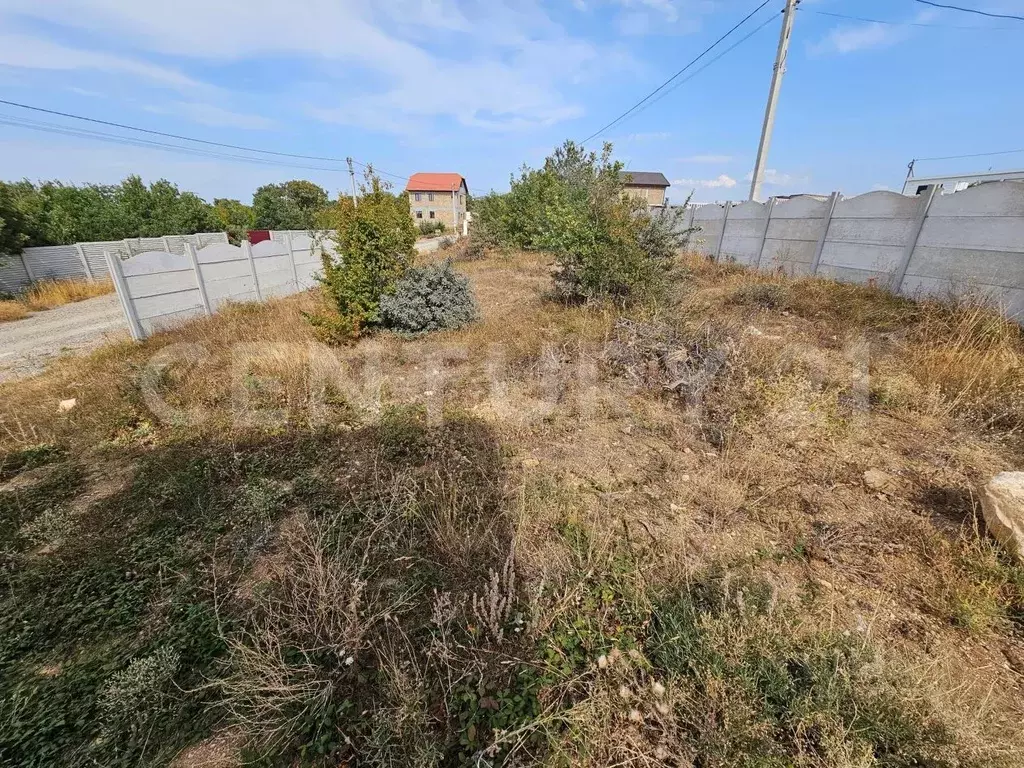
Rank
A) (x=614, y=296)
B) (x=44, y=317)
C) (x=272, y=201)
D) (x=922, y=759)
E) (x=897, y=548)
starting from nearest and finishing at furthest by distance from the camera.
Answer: (x=922, y=759) → (x=897, y=548) → (x=614, y=296) → (x=44, y=317) → (x=272, y=201)

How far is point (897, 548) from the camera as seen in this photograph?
89.3 inches

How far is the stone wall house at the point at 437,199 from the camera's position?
4775 cm

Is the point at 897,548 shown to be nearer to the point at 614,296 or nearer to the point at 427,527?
the point at 427,527

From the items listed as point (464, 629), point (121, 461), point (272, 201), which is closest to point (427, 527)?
point (464, 629)

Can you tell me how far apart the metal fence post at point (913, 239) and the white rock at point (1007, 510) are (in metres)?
5.82

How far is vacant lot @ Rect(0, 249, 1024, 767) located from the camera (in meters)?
1.46

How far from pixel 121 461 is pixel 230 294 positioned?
618 cm

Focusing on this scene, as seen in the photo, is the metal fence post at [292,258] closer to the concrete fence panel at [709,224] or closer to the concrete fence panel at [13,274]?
the concrete fence panel at [13,274]

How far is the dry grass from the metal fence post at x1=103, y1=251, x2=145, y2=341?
5685 mm

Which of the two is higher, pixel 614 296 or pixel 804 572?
pixel 614 296

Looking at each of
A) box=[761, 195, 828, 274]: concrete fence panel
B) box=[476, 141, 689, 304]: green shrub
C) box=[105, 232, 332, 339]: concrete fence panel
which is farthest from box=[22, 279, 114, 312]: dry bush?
box=[761, 195, 828, 274]: concrete fence panel

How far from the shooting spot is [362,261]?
5.98m

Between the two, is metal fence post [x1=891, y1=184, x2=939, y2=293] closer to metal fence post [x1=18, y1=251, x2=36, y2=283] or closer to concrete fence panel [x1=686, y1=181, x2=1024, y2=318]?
concrete fence panel [x1=686, y1=181, x2=1024, y2=318]

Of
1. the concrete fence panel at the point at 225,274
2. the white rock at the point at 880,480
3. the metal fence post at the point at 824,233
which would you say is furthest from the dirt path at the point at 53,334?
the metal fence post at the point at 824,233
